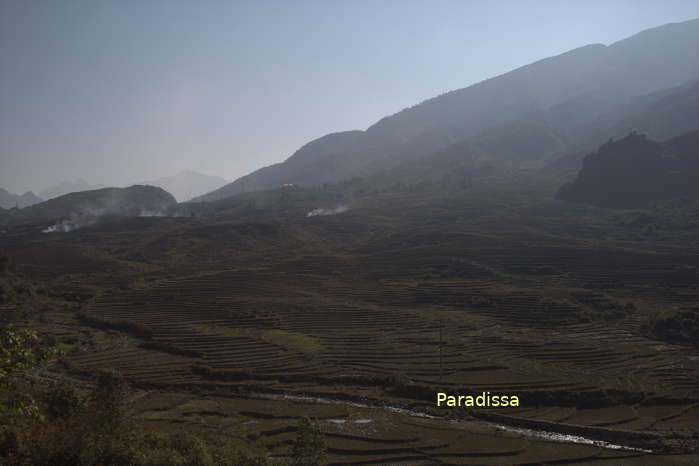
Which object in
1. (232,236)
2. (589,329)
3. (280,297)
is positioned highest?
(232,236)

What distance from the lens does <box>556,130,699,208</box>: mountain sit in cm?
18338

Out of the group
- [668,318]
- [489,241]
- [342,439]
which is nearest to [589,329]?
[668,318]

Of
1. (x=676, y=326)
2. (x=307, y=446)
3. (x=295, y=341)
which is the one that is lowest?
(x=676, y=326)

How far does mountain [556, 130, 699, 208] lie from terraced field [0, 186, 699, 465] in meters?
37.2

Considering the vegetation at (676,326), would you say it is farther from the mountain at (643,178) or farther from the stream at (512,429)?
the mountain at (643,178)

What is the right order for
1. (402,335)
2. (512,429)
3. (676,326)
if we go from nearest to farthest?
(512,429)
(676,326)
(402,335)

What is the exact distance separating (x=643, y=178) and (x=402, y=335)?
161024 mm

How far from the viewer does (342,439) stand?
4094cm

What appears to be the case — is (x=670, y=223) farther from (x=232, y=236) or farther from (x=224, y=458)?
(x=224, y=458)

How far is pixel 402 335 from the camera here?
72.2 meters

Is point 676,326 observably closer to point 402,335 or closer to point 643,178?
point 402,335

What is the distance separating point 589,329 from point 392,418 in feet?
137

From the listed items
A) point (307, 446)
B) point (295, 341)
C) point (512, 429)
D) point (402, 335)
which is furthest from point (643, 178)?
point (307, 446)

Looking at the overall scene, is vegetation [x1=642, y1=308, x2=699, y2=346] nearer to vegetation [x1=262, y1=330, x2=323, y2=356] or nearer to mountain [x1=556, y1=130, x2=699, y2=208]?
vegetation [x1=262, y1=330, x2=323, y2=356]
